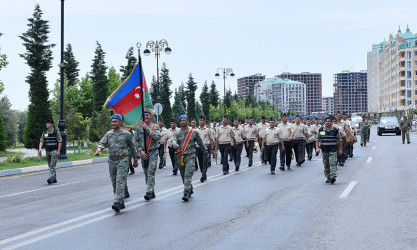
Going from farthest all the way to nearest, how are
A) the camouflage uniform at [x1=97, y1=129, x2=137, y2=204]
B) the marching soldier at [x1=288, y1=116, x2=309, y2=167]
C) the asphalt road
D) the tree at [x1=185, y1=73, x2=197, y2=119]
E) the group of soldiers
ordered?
the tree at [x1=185, y1=73, x2=197, y2=119] < the marching soldier at [x1=288, y1=116, x2=309, y2=167] < the group of soldiers < the camouflage uniform at [x1=97, y1=129, x2=137, y2=204] < the asphalt road

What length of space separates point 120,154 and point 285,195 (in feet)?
12.6

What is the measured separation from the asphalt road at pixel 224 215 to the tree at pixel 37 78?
576 inches

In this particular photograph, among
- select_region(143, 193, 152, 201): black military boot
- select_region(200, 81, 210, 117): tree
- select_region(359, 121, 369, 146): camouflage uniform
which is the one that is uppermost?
select_region(200, 81, 210, 117): tree

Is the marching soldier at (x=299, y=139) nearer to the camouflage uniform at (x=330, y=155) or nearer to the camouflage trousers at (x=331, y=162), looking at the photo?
the camouflage uniform at (x=330, y=155)

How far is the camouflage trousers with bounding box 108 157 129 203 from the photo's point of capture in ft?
29.0

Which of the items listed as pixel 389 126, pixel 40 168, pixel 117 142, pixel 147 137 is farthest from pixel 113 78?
pixel 117 142

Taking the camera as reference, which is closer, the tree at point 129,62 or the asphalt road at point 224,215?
the asphalt road at point 224,215

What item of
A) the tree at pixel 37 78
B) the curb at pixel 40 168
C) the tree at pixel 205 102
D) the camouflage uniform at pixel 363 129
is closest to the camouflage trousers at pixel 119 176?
the curb at pixel 40 168

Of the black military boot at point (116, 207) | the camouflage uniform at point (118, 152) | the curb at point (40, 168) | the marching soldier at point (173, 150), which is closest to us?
the black military boot at point (116, 207)

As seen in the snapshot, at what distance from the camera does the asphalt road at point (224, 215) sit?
641cm

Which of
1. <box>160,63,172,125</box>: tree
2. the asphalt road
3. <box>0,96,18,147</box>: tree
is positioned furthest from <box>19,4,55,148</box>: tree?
<box>160,63,172,125</box>: tree

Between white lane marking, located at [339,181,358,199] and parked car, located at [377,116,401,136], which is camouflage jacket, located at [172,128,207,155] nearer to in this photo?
white lane marking, located at [339,181,358,199]

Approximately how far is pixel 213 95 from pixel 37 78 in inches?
2986

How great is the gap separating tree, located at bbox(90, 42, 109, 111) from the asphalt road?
142ft
